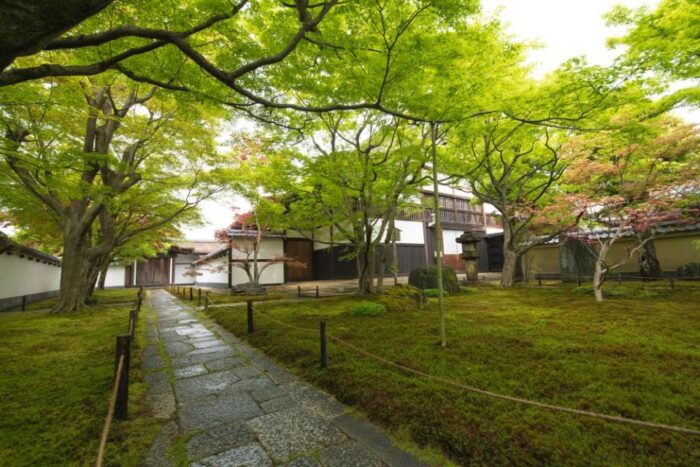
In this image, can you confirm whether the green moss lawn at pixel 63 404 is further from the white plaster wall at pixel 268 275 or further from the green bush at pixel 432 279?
the white plaster wall at pixel 268 275

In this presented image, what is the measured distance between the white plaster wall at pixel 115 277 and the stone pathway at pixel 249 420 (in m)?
30.3

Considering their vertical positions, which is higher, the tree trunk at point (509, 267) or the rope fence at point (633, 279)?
the tree trunk at point (509, 267)

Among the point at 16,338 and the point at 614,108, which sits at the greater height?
the point at 614,108

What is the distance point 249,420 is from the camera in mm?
3084

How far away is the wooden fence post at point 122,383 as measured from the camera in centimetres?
306

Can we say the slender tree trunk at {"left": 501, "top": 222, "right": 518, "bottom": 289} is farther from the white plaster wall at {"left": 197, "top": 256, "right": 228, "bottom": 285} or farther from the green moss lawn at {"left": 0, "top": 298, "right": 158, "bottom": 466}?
the white plaster wall at {"left": 197, "top": 256, "right": 228, "bottom": 285}

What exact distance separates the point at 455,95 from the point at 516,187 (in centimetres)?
934

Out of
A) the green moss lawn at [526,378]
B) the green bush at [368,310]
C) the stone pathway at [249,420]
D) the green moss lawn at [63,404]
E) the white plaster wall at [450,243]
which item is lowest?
the stone pathway at [249,420]

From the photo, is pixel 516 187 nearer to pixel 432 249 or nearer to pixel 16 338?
pixel 432 249

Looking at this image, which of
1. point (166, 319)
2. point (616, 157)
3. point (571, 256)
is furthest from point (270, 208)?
point (571, 256)

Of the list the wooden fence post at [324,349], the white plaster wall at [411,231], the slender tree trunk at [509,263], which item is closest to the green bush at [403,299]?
the wooden fence post at [324,349]

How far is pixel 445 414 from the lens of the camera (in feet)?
9.26

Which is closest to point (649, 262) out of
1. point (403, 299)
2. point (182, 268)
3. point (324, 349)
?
point (403, 299)

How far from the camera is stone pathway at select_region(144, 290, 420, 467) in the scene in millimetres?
2459
